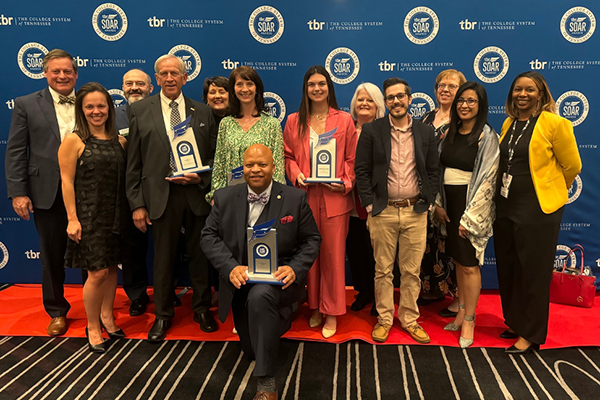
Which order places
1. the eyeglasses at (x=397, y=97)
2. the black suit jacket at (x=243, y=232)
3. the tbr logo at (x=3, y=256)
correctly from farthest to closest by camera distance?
the tbr logo at (x=3, y=256) → the eyeglasses at (x=397, y=97) → the black suit jacket at (x=243, y=232)

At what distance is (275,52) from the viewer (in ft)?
13.3

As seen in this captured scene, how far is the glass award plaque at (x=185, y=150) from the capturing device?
2.88 meters

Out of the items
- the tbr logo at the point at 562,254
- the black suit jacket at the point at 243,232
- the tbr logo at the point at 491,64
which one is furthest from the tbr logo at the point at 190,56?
the tbr logo at the point at 562,254

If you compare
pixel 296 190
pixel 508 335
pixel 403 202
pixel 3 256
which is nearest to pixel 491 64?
pixel 403 202

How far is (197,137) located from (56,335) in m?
1.92

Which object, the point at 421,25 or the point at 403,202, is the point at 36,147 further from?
the point at 421,25

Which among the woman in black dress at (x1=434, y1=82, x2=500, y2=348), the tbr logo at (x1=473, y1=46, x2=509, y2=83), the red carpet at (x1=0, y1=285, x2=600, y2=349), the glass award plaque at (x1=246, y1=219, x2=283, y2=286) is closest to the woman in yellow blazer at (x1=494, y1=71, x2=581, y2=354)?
the woman in black dress at (x1=434, y1=82, x2=500, y2=348)

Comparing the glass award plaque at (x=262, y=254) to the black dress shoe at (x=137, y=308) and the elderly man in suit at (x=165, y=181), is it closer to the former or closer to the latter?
the elderly man in suit at (x=165, y=181)

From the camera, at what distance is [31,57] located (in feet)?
13.4

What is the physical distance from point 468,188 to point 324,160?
3.39 ft

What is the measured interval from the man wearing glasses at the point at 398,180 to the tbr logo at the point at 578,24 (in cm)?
225

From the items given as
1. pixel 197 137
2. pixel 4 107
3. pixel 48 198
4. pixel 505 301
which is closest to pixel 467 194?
pixel 505 301

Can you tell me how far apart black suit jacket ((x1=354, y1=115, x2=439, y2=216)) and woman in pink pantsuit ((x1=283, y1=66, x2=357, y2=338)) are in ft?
0.49

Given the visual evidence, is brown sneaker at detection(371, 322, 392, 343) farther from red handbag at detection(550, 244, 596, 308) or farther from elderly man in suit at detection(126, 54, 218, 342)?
red handbag at detection(550, 244, 596, 308)
